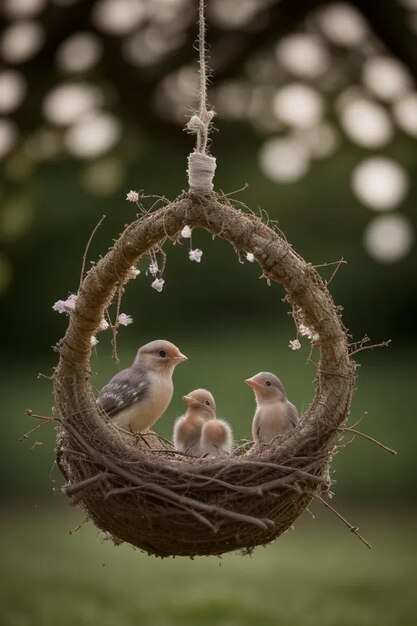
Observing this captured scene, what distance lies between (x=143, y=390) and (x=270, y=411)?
0.32m

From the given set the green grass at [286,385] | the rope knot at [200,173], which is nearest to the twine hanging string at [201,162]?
the rope knot at [200,173]

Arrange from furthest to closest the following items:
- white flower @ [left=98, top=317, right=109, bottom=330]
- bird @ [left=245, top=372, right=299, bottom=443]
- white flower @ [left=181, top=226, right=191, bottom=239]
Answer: bird @ [left=245, top=372, right=299, bottom=443]
white flower @ [left=98, top=317, right=109, bottom=330]
white flower @ [left=181, top=226, right=191, bottom=239]

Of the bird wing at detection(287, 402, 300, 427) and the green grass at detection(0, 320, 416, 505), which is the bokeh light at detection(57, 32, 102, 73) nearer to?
the green grass at detection(0, 320, 416, 505)

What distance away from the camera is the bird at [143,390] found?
8.66 ft

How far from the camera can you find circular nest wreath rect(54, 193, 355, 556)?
7.42 ft

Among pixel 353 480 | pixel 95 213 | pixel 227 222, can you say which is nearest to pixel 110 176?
pixel 95 213

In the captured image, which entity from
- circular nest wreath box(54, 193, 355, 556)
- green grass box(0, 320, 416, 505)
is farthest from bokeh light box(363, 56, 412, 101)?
circular nest wreath box(54, 193, 355, 556)

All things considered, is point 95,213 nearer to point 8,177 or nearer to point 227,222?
point 8,177

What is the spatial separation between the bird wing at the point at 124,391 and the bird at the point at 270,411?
267mm

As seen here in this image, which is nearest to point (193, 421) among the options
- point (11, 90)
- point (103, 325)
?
point (103, 325)

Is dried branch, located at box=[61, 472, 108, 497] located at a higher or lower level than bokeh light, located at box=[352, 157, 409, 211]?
lower

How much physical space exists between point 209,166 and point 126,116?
2639mm

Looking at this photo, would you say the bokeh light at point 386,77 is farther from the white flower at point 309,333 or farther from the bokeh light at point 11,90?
the white flower at point 309,333

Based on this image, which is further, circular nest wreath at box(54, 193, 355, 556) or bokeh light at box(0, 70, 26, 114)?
bokeh light at box(0, 70, 26, 114)
